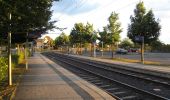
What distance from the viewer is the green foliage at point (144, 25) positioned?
159 ft

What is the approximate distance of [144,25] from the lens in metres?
48.4

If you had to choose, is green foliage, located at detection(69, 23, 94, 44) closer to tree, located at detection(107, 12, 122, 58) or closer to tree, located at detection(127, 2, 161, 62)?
tree, located at detection(107, 12, 122, 58)

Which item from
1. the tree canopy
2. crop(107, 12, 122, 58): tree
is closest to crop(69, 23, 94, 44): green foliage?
crop(107, 12, 122, 58): tree

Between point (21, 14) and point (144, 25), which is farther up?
point (144, 25)

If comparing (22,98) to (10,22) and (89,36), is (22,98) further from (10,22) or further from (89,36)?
(89,36)

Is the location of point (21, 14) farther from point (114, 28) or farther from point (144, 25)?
point (114, 28)

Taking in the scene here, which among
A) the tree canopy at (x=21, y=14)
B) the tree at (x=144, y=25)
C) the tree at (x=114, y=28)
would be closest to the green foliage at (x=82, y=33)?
the tree at (x=114, y=28)

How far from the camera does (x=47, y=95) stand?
51.5 ft

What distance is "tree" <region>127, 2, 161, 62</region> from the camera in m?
48.4

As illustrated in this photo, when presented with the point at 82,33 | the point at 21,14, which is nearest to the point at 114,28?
the point at 82,33

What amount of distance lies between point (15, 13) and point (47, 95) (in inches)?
138

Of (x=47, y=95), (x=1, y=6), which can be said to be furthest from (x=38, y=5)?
(x=47, y=95)

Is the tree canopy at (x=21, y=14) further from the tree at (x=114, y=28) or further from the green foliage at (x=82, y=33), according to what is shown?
the green foliage at (x=82, y=33)

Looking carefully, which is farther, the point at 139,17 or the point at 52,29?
the point at 139,17
